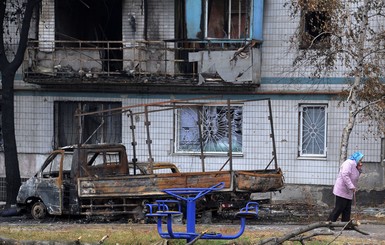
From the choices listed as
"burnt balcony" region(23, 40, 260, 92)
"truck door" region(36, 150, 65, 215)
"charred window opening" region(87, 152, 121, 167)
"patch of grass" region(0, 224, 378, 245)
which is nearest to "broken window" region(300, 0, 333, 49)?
"burnt balcony" region(23, 40, 260, 92)

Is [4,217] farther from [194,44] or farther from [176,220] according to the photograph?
[194,44]

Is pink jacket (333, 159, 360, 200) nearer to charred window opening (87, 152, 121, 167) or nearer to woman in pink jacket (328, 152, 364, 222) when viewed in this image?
woman in pink jacket (328, 152, 364, 222)

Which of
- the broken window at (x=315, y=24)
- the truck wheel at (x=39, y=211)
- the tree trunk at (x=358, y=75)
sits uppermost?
the broken window at (x=315, y=24)

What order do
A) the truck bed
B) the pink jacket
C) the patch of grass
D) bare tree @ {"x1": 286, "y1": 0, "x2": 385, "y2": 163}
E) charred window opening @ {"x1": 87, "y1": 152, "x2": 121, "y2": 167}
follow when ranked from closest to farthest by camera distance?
the patch of grass → the pink jacket → the truck bed → bare tree @ {"x1": 286, "y1": 0, "x2": 385, "y2": 163} → charred window opening @ {"x1": 87, "y1": 152, "x2": 121, "y2": 167}

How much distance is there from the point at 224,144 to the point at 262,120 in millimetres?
1291

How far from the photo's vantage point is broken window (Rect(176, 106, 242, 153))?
2281cm

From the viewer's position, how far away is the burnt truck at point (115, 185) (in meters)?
18.1

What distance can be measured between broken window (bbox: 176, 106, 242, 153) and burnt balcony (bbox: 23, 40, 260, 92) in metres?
0.66

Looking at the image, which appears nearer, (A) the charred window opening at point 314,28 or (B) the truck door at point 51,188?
(B) the truck door at point 51,188

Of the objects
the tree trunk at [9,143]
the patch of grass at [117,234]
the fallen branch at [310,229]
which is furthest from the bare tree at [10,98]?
the fallen branch at [310,229]

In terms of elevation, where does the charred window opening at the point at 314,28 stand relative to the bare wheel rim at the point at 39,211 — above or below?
above

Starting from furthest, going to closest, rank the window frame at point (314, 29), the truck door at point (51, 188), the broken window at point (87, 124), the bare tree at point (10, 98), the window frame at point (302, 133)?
the broken window at point (87, 124) → the window frame at point (302, 133) → the bare tree at point (10, 98) → the window frame at point (314, 29) → the truck door at point (51, 188)

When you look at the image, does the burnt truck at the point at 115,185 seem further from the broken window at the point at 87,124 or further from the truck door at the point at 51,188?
the broken window at the point at 87,124

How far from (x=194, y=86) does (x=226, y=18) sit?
2116mm
